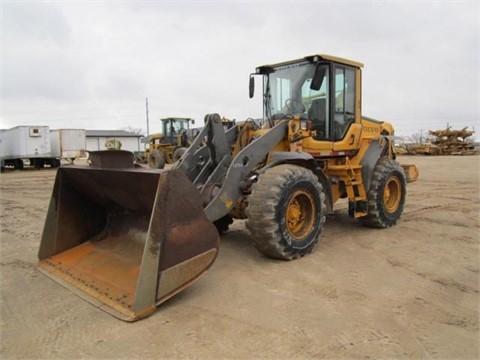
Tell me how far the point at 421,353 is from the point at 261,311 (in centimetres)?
128

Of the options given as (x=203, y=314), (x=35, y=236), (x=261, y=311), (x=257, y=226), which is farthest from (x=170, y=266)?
(x=35, y=236)

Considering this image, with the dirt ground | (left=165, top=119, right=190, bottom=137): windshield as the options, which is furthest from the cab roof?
(left=165, top=119, right=190, bottom=137): windshield

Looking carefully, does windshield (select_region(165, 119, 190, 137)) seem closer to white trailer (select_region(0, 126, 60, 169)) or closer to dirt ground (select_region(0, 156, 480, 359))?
white trailer (select_region(0, 126, 60, 169))

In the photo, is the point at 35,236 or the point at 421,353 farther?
the point at 35,236

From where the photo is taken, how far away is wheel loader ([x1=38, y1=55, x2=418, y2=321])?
359cm

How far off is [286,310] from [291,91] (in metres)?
3.48

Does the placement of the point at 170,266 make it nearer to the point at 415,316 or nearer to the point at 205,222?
the point at 205,222

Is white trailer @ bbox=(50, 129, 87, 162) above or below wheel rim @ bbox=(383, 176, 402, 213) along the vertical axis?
above

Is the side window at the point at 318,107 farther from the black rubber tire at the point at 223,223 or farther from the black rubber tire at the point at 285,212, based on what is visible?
the black rubber tire at the point at 223,223

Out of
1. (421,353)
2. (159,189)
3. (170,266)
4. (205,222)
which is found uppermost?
(159,189)

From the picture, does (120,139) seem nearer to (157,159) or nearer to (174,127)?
(174,127)

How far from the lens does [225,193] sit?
4.69 meters

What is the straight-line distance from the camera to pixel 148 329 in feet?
10.4

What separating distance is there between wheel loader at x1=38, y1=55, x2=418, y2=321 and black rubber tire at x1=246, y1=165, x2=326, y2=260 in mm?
13
